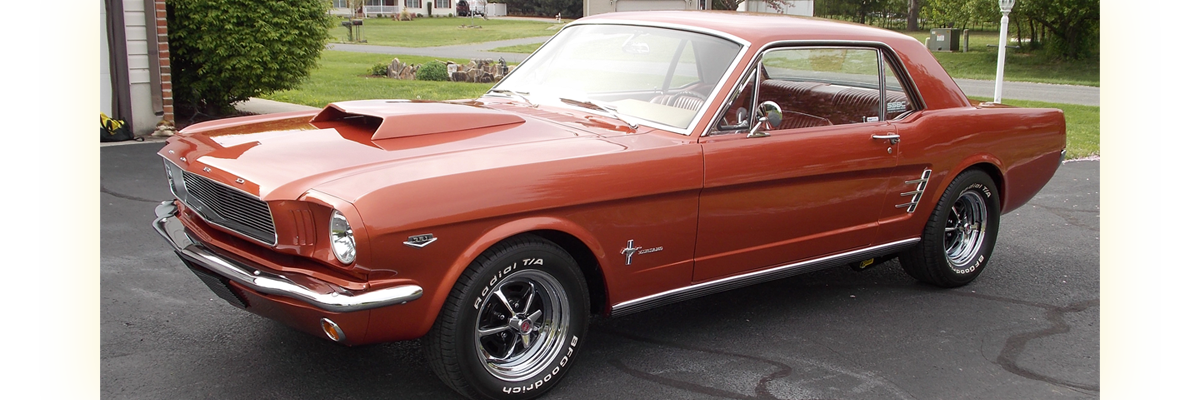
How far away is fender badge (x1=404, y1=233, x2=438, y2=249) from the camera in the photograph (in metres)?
3.15

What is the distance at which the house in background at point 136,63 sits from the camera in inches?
364

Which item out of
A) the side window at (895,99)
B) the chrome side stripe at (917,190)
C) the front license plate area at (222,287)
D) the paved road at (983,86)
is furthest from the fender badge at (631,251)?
the paved road at (983,86)

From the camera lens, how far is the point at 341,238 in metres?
3.14

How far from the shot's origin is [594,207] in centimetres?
365

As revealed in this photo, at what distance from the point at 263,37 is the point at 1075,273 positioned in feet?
27.5

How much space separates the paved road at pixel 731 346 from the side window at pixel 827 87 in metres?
1.02

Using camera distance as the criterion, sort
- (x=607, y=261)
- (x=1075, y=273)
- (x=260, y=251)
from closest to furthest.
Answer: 1. (x=260, y=251)
2. (x=607, y=261)
3. (x=1075, y=273)

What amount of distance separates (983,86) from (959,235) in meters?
17.1

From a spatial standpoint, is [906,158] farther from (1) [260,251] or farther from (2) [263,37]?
(2) [263,37]

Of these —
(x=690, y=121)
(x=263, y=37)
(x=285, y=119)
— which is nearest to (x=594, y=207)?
(x=690, y=121)

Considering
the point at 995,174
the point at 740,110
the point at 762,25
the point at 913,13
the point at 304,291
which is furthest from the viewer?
the point at 913,13

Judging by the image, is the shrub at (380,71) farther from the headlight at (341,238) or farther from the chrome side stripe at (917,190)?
the headlight at (341,238)

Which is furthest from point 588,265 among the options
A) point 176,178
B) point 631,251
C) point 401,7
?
point 401,7

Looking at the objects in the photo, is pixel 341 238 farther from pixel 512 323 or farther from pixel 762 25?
pixel 762 25
